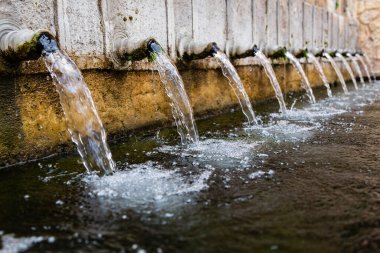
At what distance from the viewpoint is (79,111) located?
124 inches

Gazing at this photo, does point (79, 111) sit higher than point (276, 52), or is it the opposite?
point (276, 52)

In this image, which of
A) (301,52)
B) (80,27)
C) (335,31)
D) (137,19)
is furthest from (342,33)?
(80,27)

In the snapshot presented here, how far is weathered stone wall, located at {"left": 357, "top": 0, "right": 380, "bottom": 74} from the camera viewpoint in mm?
13484

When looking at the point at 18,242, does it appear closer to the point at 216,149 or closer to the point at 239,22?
the point at 216,149

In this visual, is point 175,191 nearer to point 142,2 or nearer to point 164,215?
point 164,215

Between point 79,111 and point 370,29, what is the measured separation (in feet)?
43.4

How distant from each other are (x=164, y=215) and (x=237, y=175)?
0.79m

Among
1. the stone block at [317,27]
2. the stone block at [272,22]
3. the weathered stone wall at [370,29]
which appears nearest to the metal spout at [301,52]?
the stone block at [272,22]

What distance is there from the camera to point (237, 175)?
258 cm

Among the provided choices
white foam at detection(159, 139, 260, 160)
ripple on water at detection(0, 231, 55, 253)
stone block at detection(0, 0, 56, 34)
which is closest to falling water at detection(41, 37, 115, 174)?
stone block at detection(0, 0, 56, 34)

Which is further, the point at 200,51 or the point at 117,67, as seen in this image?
the point at 200,51

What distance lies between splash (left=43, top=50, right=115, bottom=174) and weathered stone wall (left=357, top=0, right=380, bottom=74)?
42.4 ft

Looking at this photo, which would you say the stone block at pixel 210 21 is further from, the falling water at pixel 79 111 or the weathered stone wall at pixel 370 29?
the weathered stone wall at pixel 370 29

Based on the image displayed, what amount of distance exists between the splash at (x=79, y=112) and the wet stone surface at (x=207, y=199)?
0.45ft
